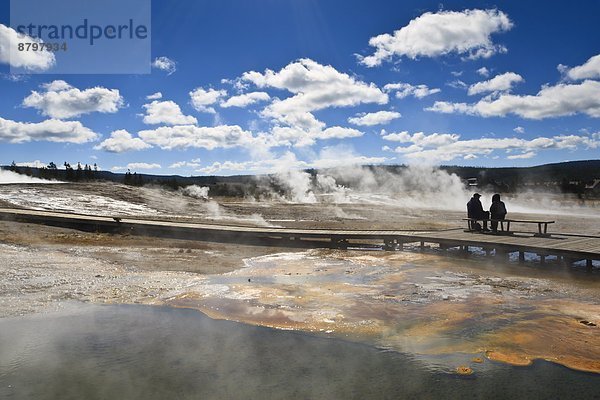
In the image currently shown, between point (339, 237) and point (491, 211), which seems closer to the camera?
point (491, 211)

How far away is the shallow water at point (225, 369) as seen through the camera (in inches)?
191

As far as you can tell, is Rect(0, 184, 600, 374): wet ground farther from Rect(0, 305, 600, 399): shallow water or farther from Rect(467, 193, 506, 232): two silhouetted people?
Rect(467, 193, 506, 232): two silhouetted people

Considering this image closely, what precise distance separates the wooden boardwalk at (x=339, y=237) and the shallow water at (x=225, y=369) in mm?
7393

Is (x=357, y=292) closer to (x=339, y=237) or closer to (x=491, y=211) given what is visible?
(x=339, y=237)

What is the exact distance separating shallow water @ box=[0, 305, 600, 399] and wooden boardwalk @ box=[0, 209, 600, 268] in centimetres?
739

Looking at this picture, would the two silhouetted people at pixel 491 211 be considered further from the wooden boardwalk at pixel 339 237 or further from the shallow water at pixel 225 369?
the shallow water at pixel 225 369

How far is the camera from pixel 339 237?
1664cm

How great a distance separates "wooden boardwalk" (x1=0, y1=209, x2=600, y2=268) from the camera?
11.9 m

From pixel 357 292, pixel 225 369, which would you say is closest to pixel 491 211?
pixel 357 292

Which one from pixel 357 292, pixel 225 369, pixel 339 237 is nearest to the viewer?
pixel 225 369

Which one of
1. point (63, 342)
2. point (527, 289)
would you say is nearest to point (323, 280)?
point (527, 289)

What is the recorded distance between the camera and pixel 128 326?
6953mm

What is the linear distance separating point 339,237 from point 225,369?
37.6 ft

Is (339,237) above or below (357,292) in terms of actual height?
above
